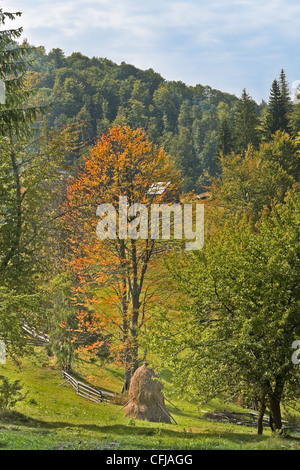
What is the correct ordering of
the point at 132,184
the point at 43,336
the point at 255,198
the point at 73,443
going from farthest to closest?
the point at 255,198 < the point at 43,336 < the point at 132,184 < the point at 73,443

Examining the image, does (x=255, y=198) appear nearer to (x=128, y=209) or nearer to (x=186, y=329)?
(x=128, y=209)

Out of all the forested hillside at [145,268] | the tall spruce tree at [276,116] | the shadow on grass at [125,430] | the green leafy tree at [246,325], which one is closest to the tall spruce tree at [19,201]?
the forested hillside at [145,268]

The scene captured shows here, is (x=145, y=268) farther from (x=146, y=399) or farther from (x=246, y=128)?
(x=246, y=128)

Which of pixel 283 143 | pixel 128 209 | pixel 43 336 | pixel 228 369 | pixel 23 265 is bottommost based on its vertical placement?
pixel 43 336

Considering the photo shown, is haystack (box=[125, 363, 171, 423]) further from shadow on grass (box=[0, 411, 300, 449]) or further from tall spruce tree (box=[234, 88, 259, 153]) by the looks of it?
tall spruce tree (box=[234, 88, 259, 153])

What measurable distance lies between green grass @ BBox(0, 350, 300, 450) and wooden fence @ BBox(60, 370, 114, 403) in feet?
1.65

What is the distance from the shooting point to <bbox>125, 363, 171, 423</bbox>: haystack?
2395 centimetres

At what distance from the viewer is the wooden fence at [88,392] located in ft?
102

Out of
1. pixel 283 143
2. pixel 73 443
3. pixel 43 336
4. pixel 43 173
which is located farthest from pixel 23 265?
pixel 283 143

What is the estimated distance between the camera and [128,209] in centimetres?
3033

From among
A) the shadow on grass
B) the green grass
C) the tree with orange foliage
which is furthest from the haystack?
the tree with orange foliage

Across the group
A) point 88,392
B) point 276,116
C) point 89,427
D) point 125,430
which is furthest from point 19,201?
point 276,116

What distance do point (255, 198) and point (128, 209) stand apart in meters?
28.6

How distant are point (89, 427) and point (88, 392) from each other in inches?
454
